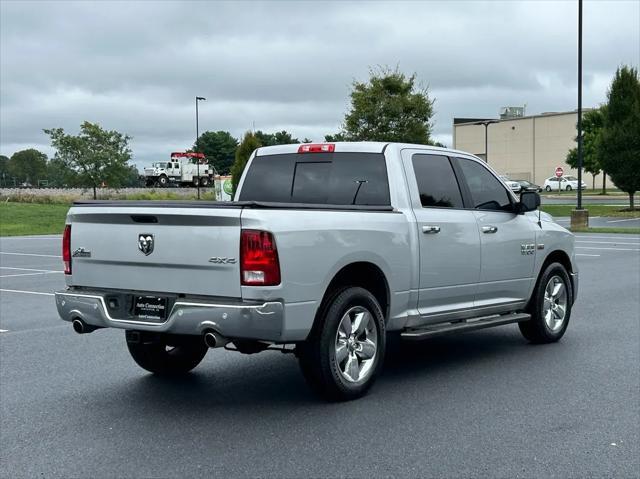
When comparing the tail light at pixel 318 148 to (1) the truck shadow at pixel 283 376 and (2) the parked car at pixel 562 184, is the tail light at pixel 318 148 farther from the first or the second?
(2) the parked car at pixel 562 184

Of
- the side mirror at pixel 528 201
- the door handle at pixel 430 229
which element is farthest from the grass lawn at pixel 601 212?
the door handle at pixel 430 229

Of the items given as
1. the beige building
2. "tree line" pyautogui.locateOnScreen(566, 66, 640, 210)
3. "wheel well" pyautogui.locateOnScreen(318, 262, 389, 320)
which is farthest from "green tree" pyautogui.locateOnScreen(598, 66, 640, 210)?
the beige building

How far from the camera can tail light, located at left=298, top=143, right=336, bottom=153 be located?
24.1ft

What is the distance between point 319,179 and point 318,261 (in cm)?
163

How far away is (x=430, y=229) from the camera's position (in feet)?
22.8

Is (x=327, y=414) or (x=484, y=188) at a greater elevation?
(x=484, y=188)

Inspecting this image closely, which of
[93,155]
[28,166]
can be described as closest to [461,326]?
[93,155]

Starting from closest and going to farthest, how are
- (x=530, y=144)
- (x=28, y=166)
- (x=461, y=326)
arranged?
(x=461, y=326)
(x=530, y=144)
(x=28, y=166)

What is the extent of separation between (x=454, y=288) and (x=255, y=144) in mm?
41310

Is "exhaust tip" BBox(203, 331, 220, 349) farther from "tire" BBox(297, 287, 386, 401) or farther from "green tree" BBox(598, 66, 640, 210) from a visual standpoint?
"green tree" BBox(598, 66, 640, 210)

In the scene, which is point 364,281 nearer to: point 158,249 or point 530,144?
point 158,249

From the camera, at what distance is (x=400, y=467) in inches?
185

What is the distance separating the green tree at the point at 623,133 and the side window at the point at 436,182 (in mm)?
34760

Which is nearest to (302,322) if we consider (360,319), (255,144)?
(360,319)
